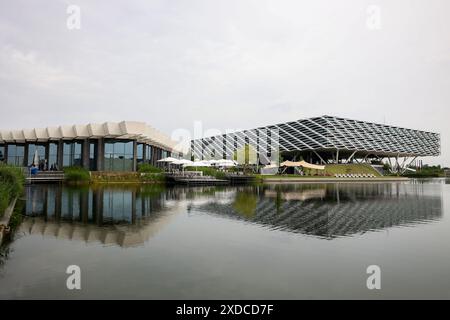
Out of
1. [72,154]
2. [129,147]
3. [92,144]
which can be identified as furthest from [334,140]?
[72,154]

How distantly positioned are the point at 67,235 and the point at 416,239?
10819 mm

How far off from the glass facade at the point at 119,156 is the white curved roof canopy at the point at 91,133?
5.28ft

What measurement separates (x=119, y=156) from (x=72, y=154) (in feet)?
26.4

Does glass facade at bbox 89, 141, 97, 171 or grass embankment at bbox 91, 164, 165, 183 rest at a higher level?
glass facade at bbox 89, 141, 97, 171

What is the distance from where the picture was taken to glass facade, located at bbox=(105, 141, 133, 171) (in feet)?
142

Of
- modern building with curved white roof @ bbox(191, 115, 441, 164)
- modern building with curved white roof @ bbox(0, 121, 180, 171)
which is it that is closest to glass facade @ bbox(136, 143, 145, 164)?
modern building with curved white roof @ bbox(0, 121, 180, 171)

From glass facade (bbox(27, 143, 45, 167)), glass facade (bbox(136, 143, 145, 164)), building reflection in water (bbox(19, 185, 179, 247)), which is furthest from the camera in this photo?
glass facade (bbox(27, 143, 45, 167))

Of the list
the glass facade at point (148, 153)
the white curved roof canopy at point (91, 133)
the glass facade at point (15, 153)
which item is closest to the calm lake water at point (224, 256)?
the white curved roof canopy at point (91, 133)

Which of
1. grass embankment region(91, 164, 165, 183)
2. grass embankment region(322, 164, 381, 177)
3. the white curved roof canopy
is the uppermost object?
the white curved roof canopy

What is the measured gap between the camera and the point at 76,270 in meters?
6.38

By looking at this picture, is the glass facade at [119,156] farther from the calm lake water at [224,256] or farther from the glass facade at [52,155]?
the calm lake water at [224,256]

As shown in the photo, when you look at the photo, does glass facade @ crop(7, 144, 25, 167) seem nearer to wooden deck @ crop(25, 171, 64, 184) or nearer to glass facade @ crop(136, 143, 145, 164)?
wooden deck @ crop(25, 171, 64, 184)
